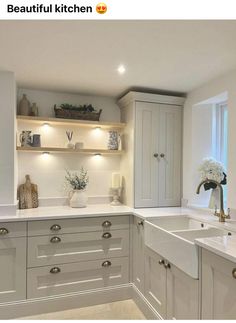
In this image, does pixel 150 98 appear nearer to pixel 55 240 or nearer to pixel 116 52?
pixel 116 52

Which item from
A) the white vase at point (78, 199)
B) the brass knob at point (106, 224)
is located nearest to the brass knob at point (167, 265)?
the brass knob at point (106, 224)

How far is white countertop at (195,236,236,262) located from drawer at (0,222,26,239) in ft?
5.03

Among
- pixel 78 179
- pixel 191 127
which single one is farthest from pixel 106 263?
pixel 191 127

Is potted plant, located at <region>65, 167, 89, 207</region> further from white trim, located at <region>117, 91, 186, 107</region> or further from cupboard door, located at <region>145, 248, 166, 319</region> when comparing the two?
white trim, located at <region>117, 91, 186, 107</region>

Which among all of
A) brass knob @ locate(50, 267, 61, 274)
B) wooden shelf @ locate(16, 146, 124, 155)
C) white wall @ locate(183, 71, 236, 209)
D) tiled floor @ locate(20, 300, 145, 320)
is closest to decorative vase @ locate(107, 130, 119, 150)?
wooden shelf @ locate(16, 146, 124, 155)

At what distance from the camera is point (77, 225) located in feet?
7.89

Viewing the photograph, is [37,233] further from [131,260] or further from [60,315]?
[131,260]

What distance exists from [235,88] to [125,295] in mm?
2295

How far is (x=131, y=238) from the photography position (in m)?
2.58

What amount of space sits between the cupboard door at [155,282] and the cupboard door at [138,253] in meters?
0.11

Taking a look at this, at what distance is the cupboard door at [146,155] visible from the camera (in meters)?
2.84

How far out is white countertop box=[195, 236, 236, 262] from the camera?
132cm
